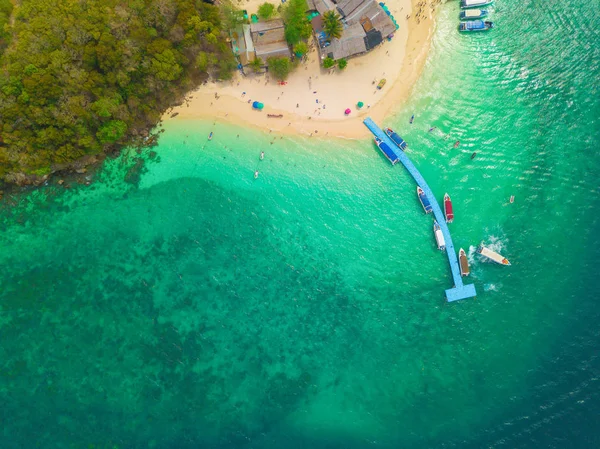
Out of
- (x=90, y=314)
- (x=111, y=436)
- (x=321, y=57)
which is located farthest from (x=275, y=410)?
(x=321, y=57)

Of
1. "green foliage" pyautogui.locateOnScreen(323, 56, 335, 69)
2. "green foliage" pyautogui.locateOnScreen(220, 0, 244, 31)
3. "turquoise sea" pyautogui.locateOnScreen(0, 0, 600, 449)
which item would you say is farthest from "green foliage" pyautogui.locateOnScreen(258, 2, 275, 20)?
"turquoise sea" pyautogui.locateOnScreen(0, 0, 600, 449)

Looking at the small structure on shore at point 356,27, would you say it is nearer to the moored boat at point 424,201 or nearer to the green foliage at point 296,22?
the green foliage at point 296,22

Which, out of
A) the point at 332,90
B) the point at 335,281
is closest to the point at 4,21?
the point at 332,90

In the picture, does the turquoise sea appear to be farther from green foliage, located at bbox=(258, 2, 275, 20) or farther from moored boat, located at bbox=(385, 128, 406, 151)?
green foliage, located at bbox=(258, 2, 275, 20)

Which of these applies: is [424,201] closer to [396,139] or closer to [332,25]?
[396,139]

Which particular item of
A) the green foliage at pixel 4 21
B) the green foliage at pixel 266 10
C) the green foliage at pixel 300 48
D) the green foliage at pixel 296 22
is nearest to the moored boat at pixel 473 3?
the green foliage at pixel 296 22

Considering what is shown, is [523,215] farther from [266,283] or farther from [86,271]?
[86,271]
